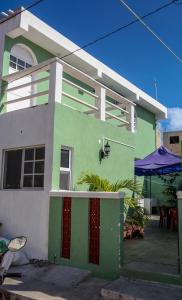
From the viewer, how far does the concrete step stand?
18.6 feet

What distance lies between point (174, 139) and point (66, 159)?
36.6 meters

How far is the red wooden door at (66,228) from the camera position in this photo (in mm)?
8047

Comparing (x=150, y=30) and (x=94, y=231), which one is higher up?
(x=150, y=30)

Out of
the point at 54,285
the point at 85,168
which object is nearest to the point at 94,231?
the point at 54,285

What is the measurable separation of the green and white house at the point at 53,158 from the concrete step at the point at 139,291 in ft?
2.14

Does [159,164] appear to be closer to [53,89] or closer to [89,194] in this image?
[89,194]

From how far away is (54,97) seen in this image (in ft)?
29.6

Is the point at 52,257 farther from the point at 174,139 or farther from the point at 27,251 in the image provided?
the point at 174,139

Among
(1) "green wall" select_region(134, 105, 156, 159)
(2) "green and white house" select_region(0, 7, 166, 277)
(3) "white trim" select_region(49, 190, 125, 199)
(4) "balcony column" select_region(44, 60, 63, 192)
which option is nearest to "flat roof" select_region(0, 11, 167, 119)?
(2) "green and white house" select_region(0, 7, 166, 277)

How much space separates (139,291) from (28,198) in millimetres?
4345

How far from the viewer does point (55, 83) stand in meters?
9.19

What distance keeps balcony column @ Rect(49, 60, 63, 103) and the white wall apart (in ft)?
1.29

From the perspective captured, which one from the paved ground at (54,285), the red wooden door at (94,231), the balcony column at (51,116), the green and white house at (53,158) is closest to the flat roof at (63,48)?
the green and white house at (53,158)

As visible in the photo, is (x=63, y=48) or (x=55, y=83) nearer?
(x=55, y=83)
